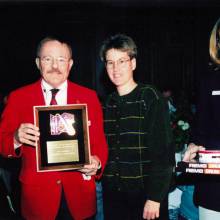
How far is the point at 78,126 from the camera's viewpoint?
75.2 inches

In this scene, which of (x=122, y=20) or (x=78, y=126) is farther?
(x=122, y=20)

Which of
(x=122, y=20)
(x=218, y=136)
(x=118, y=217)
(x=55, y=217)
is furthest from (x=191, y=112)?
(x=122, y=20)

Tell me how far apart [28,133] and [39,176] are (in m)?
0.27

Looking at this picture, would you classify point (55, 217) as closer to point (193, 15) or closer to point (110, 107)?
point (110, 107)

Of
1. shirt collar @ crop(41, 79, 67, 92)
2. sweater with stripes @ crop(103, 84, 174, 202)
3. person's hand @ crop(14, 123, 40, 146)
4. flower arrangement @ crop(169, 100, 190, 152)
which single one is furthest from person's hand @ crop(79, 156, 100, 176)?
flower arrangement @ crop(169, 100, 190, 152)

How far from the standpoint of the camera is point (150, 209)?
1.93 meters

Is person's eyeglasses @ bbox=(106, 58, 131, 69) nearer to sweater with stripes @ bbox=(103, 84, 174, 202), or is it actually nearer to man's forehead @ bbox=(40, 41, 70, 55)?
sweater with stripes @ bbox=(103, 84, 174, 202)

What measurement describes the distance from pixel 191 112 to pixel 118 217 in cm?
167

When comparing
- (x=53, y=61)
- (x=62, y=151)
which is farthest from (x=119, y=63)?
(x=62, y=151)

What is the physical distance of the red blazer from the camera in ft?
6.31

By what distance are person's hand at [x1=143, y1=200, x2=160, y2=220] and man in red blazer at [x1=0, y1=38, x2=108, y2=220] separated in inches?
12.2

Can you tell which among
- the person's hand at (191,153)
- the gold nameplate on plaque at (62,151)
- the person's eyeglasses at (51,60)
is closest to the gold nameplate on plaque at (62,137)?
the gold nameplate on plaque at (62,151)

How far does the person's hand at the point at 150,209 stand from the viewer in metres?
1.93

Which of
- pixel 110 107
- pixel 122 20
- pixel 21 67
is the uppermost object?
pixel 122 20
